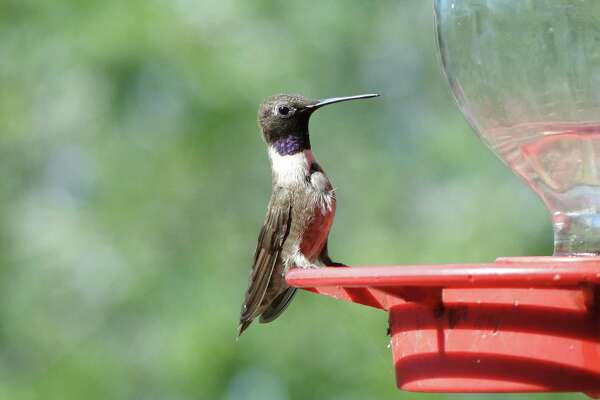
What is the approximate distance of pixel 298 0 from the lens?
834 centimetres

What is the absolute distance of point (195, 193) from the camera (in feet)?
26.7

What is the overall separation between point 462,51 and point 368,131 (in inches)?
211

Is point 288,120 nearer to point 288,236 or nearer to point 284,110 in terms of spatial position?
point 284,110

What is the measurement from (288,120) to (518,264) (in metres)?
2.83

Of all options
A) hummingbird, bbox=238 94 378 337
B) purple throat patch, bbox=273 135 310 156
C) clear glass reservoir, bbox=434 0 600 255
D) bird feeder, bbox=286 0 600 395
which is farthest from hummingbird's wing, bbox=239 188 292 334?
clear glass reservoir, bbox=434 0 600 255

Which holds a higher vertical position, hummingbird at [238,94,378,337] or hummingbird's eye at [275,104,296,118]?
hummingbird's eye at [275,104,296,118]

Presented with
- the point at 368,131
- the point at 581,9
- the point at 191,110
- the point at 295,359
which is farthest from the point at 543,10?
the point at 368,131

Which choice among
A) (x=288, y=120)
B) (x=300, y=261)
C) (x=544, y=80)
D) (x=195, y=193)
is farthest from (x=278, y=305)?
(x=195, y=193)

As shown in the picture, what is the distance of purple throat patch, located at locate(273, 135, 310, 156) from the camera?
5.45 meters

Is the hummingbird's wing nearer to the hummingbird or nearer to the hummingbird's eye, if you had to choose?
the hummingbird

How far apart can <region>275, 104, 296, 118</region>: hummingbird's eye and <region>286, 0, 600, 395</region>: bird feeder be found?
162 centimetres

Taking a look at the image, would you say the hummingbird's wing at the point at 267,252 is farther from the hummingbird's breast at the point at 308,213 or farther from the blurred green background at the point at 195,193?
the blurred green background at the point at 195,193

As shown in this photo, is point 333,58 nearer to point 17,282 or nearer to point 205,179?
point 205,179

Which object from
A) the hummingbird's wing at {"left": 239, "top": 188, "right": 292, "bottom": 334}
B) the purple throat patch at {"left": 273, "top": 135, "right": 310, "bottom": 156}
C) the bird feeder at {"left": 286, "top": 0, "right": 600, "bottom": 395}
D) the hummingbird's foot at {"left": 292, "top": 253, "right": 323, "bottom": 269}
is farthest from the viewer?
the purple throat patch at {"left": 273, "top": 135, "right": 310, "bottom": 156}
